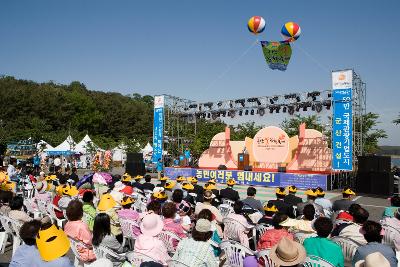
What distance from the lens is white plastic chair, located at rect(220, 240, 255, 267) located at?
4355 mm

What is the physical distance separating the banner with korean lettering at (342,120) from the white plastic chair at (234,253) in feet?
45.0

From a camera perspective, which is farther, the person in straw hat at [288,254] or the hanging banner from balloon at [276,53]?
the hanging banner from balloon at [276,53]

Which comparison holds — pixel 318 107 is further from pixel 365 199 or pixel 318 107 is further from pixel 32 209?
pixel 32 209

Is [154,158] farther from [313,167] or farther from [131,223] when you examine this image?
[131,223]

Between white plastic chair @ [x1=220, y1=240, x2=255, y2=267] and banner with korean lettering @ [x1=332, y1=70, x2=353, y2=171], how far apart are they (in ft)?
45.0

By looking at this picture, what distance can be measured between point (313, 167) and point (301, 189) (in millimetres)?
4716

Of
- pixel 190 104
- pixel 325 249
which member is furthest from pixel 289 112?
pixel 325 249

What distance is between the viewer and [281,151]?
76.2ft

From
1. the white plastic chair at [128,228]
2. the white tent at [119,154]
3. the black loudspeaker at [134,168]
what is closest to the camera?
the white plastic chair at [128,228]

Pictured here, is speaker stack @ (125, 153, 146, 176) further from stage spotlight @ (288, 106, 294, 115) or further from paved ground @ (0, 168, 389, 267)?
stage spotlight @ (288, 106, 294, 115)

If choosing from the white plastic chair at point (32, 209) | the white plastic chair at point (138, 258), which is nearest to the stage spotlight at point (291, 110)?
the white plastic chair at point (32, 209)

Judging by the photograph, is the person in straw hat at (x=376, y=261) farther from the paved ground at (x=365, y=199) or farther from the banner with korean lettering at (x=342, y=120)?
the banner with korean lettering at (x=342, y=120)

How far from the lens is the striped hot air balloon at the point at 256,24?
18.9 m

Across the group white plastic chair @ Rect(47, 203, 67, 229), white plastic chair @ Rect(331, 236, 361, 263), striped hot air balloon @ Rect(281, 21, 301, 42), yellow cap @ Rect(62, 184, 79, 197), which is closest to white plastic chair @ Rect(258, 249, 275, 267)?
white plastic chair @ Rect(331, 236, 361, 263)
